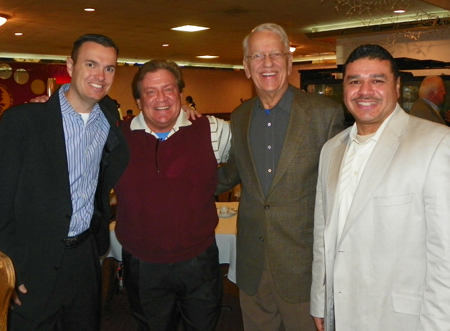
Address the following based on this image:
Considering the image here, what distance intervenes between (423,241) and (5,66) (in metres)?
16.2

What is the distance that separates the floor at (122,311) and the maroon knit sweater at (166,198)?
1758 millimetres

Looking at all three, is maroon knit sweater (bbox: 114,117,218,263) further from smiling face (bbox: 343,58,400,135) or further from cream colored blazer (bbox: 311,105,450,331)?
smiling face (bbox: 343,58,400,135)

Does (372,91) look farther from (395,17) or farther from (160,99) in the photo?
(395,17)

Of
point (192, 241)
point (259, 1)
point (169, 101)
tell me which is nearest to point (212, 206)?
point (192, 241)

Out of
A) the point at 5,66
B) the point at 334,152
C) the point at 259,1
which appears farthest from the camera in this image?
the point at 5,66

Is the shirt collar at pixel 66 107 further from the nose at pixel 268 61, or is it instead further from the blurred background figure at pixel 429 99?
the blurred background figure at pixel 429 99

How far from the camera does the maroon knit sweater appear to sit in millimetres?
2371

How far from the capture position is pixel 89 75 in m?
2.26

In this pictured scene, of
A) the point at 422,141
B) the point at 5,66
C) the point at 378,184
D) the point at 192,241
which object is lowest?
the point at 192,241

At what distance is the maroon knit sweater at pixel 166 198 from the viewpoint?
2.37 metres

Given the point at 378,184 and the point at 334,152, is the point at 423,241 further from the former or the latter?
the point at 334,152

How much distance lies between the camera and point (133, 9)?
7.75 m

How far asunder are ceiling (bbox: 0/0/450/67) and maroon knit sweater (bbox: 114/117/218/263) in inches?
188

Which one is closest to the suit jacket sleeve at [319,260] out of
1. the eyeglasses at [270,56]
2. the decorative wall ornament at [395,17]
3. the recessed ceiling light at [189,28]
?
the eyeglasses at [270,56]
